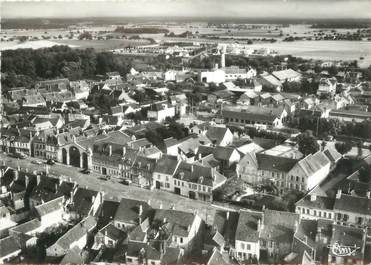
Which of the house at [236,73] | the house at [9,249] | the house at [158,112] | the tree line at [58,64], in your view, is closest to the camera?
the house at [9,249]

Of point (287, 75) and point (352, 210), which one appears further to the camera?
point (287, 75)

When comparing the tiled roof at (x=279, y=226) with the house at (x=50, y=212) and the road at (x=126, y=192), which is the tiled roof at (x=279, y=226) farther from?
the house at (x=50, y=212)

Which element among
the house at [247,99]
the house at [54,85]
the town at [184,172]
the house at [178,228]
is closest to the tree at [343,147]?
the town at [184,172]

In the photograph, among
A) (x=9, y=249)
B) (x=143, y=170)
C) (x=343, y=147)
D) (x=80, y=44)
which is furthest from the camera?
(x=80, y=44)

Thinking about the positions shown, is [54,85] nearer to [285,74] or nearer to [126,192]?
[285,74]

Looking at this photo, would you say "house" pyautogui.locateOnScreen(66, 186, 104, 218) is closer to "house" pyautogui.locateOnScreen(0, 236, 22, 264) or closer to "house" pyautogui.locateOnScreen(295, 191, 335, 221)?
"house" pyautogui.locateOnScreen(0, 236, 22, 264)

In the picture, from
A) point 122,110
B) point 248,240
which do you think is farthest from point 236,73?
point 248,240

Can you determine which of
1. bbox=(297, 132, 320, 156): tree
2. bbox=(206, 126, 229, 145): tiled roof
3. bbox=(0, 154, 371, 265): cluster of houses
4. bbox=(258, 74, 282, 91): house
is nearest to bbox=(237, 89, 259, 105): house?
bbox=(258, 74, 282, 91): house
